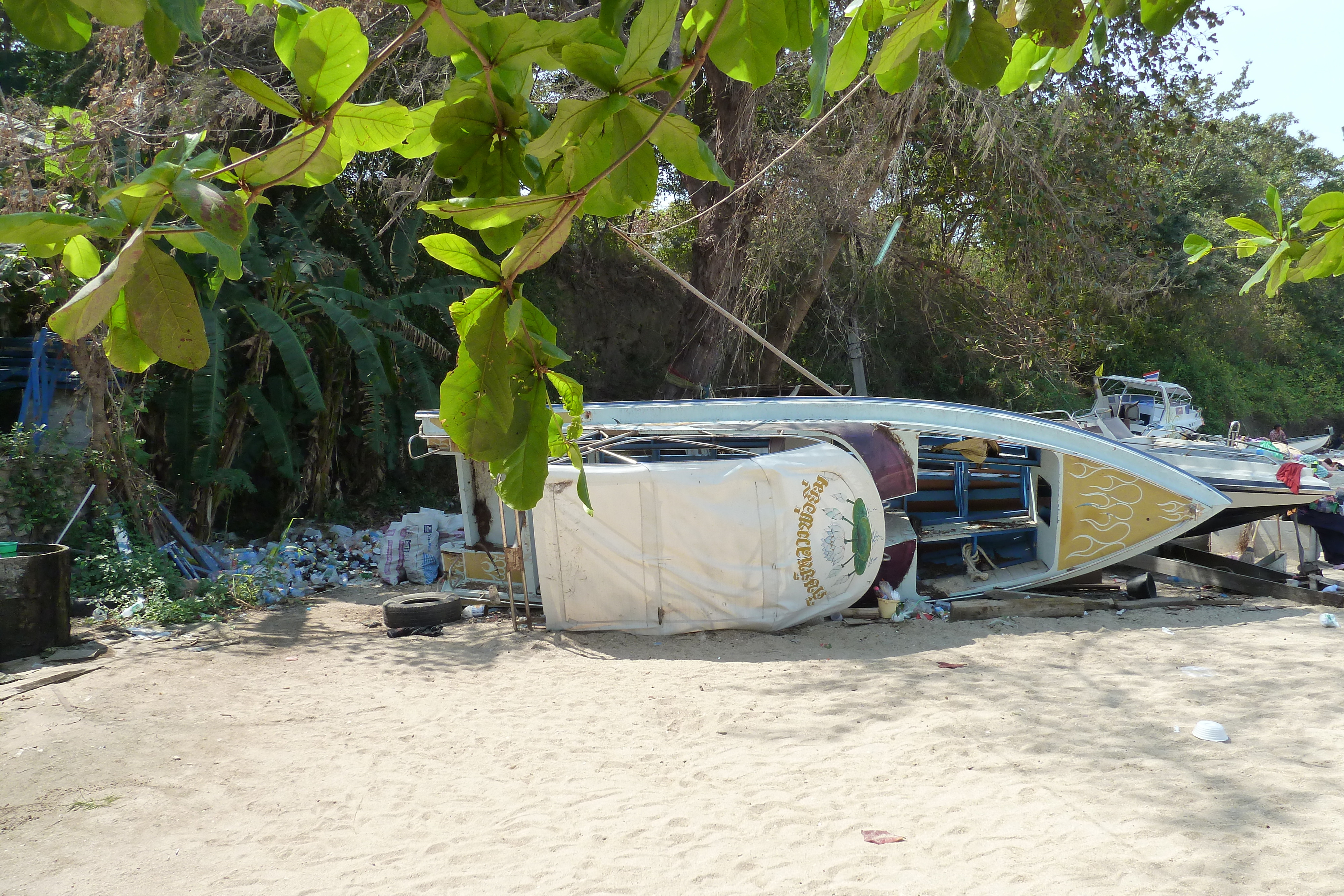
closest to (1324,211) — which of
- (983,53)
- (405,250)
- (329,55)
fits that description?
(983,53)

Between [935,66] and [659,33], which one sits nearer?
[659,33]

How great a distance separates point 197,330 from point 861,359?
16.9m

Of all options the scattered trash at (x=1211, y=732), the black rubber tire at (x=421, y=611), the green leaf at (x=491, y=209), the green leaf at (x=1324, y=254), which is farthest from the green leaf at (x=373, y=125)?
the black rubber tire at (x=421, y=611)

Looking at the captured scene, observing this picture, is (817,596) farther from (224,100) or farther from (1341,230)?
(224,100)

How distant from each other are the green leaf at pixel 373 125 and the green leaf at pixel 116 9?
0.94ft

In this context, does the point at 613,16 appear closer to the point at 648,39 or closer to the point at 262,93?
the point at 648,39

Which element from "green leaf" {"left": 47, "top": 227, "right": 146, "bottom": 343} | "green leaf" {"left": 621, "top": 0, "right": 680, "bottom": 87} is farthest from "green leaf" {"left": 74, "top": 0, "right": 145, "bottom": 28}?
"green leaf" {"left": 621, "top": 0, "right": 680, "bottom": 87}

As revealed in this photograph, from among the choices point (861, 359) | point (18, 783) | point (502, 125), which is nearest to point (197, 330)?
point (502, 125)

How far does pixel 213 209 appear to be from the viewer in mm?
1024

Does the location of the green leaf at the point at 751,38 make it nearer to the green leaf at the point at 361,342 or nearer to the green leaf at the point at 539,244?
the green leaf at the point at 539,244

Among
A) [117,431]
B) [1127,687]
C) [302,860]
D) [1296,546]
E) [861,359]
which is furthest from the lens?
[861,359]

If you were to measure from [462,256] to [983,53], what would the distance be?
35.8 inches

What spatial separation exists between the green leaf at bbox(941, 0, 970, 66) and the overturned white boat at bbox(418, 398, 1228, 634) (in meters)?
6.04

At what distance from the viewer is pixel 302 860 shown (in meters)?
4.04
